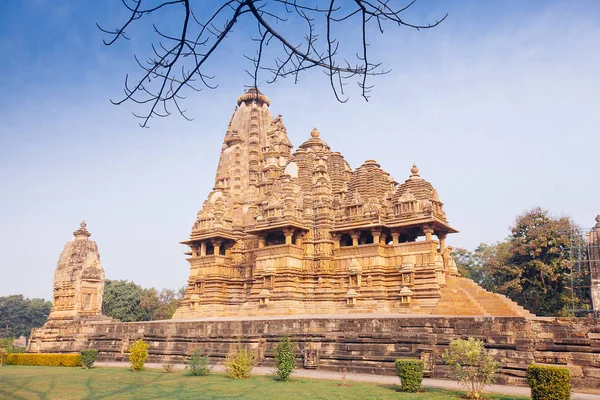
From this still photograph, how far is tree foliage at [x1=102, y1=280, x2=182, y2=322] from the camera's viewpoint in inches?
1891

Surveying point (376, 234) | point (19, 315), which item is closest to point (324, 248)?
point (376, 234)

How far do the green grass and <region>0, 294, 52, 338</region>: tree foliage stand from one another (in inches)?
2549

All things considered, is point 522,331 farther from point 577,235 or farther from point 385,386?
point 577,235

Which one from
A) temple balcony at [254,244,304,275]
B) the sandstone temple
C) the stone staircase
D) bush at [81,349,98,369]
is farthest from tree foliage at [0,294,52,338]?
the stone staircase

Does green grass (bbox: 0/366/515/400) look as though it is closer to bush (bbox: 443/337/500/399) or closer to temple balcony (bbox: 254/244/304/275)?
bush (bbox: 443/337/500/399)

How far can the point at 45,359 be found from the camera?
60.4 ft

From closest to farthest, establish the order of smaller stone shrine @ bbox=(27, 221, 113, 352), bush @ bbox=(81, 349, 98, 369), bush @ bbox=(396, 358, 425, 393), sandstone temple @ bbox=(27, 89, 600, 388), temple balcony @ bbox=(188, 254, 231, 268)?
bush @ bbox=(396, 358, 425, 393) < sandstone temple @ bbox=(27, 89, 600, 388) < bush @ bbox=(81, 349, 98, 369) < smaller stone shrine @ bbox=(27, 221, 113, 352) < temple balcony @ bbox=(188, 254, 231, 268)

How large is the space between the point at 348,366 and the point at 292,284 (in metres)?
9.81

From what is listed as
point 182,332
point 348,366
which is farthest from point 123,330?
point 348,366

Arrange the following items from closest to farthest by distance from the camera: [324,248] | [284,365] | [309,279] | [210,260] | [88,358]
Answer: [284,365] < [88,358] < [309,279] < [324,248] < [210,260]

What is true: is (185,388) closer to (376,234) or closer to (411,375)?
(411,375)

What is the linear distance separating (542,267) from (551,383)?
79.4 ft

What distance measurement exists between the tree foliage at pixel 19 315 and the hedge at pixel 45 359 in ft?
183

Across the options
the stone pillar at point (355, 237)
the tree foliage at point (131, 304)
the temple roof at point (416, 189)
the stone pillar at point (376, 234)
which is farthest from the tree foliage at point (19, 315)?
the temple roof at point (416, 189)
